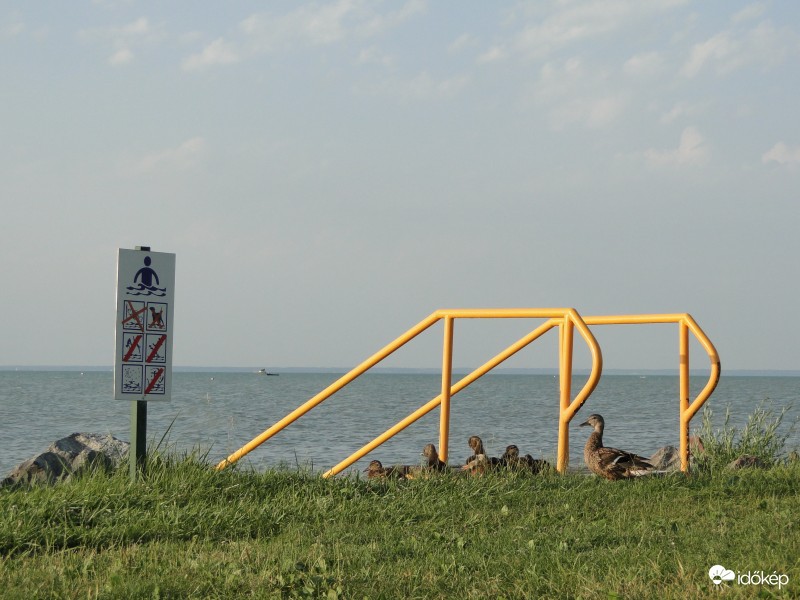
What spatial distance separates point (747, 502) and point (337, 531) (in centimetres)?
295

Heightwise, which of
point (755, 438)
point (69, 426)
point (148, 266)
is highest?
point (148, 266)

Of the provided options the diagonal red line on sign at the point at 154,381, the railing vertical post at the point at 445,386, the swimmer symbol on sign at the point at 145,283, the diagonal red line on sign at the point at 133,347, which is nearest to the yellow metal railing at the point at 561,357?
the railing vertical post at the point at 445,386

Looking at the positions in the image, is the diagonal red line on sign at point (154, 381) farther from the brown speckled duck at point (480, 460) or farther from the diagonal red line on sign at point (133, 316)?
the brown speckled duck at point (480, 460)

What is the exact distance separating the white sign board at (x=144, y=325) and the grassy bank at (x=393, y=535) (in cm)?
62

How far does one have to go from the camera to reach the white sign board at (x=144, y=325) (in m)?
6.98

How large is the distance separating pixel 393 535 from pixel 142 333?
8.05ft

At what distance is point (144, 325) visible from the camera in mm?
7070

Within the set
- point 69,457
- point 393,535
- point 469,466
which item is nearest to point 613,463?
point 469,466

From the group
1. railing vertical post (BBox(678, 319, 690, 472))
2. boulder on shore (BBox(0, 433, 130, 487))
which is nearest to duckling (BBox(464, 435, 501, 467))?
railing vertical post (BBox(678, 319, 690, 472))

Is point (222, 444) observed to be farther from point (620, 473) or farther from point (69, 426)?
point (620, 473)

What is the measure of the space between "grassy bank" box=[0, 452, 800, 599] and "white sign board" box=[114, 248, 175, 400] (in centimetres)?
62

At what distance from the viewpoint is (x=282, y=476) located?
290 inches

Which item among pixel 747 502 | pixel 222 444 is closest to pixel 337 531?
pixel 747 502

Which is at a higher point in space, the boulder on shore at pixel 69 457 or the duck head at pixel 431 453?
the duck head at pixel 431 453
